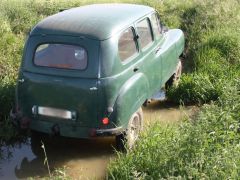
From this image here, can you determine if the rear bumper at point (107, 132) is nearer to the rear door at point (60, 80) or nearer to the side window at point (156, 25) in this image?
the rear door at point (60, 80)

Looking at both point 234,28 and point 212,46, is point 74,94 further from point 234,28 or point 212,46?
point 234,28

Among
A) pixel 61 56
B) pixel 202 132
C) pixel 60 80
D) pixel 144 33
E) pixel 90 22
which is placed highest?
pixel 90 22

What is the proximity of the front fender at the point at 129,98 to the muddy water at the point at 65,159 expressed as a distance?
2.21 ft

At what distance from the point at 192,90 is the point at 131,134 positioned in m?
2.42

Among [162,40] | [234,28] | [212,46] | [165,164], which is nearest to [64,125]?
[165,164]

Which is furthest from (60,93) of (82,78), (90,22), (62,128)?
(90,22)

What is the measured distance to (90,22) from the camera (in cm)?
603

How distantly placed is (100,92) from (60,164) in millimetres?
1337

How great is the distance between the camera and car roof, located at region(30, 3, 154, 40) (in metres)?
5.81

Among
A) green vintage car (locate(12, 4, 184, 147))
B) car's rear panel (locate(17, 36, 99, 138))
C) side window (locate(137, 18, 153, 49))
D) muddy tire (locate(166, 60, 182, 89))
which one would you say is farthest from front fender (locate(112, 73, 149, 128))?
muddy tire (locate(166, 60, 182, 89))

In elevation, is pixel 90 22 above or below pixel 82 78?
above

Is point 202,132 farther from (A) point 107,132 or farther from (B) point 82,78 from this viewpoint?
(B) point 82,78

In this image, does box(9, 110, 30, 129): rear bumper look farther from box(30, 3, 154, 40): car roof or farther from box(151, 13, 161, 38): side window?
box(151, 13, 161, 38): side window

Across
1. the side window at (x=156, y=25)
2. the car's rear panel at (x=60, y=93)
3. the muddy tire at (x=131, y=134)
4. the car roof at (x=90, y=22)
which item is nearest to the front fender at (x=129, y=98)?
the muddy tire at (x=131, y=134)
